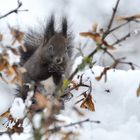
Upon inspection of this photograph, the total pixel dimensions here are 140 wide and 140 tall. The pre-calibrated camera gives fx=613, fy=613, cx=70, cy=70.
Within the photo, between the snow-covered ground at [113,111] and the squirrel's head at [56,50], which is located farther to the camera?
the squirrel's head at [56,50]

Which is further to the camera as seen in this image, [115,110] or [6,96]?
[6,96]

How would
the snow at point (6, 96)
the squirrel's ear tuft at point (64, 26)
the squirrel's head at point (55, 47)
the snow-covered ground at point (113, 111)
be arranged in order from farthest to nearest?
the snow at point (6, 96)
the squirrel's head at point (55, 47)
the squirrel's ear tuft at point (64, 26)
the snow-covered ground at point (113, 111)

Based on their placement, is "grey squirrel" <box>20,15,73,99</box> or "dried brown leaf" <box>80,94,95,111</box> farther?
"grey squirrel" <box>20,15,73,99</box>

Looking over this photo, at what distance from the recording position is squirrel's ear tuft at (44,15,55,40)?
7.76 feet

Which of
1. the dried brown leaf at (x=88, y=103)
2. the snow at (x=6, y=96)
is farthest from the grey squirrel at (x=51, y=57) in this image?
the dried brown leaf at (x=88, y=103)

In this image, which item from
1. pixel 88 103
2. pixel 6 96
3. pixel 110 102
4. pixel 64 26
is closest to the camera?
pixel 88 103

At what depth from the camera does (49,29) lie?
8.00 feet

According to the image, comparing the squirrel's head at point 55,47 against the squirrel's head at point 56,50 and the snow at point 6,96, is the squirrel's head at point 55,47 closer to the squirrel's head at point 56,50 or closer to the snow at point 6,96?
the squirrel's head at point 56,50

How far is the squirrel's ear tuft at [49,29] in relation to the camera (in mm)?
2364

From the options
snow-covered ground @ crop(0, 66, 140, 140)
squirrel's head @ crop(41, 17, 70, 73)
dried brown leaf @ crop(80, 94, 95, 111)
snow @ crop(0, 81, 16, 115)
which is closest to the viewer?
snow-covered ground @ crop(0, 66, 140, 140)

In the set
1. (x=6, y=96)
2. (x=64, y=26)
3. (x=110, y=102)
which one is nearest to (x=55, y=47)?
(x=64, y=26)

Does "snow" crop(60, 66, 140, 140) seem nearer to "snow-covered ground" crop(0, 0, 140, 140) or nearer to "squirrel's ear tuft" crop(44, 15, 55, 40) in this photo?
"snow-covered ground" crop(0, 0, 140, 140)

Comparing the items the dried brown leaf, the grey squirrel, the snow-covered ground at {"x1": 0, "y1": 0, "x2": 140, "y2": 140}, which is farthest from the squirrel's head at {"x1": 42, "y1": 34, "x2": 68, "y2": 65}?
the dried brown leaf

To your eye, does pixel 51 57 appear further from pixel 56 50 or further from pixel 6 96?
pixel 6 96
